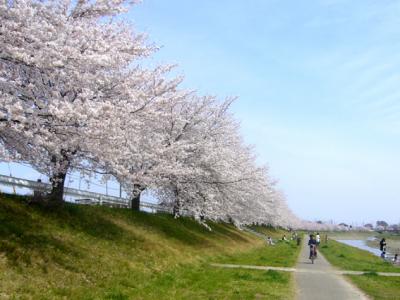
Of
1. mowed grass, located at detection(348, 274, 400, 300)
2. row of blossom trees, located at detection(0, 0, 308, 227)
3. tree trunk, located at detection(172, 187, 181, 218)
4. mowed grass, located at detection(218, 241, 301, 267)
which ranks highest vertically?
row of blossom trees, located at detection(0, 0, 308, 227)

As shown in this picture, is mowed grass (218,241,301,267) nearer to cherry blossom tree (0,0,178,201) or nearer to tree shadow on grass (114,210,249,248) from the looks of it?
tree shadow on grass (114,210,249,248)

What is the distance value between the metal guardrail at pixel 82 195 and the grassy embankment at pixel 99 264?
1.04 m

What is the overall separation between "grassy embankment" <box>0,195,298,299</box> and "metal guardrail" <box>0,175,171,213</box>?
1.04 metres

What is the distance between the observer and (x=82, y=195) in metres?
23.1

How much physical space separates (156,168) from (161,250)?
3.39 metres

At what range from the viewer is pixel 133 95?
13.9 m

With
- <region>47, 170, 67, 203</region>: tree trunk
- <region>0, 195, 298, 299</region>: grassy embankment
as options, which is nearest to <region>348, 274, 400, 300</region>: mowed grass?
<region>0, 195, 298, 299</region>: grassy embankment

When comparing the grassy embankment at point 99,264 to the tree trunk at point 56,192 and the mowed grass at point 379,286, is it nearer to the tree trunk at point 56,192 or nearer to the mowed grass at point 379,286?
the tree trunk at point 56,192

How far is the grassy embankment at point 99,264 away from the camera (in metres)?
11.2

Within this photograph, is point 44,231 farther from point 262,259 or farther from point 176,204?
point 262,259

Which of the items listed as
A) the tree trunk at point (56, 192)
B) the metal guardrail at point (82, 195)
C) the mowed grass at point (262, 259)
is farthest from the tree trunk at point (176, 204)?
the tree trunk at point (56, 192)

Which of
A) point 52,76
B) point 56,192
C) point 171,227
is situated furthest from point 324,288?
point 171,227

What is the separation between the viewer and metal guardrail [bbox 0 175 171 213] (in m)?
17.0

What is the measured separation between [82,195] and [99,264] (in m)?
9.23
